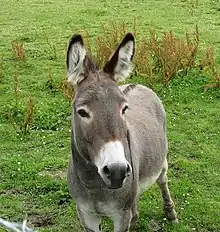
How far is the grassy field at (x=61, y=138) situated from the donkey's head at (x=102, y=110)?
5.36 feet

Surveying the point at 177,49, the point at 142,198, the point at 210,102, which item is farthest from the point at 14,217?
the point at 177,49

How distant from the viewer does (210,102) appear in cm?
762

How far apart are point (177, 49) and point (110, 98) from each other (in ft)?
16.9

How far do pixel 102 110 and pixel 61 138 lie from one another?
349 cm

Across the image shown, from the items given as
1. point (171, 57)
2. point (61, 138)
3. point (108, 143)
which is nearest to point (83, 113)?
point (108, 143)

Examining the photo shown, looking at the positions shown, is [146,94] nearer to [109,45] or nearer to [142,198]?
[142,198]

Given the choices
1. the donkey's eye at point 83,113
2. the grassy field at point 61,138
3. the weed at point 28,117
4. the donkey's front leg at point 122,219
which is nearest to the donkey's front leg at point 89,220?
the donkey's front leg at point 122,219

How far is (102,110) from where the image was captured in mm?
3100

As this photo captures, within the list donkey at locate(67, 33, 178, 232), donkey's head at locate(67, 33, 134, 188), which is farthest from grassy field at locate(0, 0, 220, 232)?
donkey's head at locate(67, 33, 134, 188)

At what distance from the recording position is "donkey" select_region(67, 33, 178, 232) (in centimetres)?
299

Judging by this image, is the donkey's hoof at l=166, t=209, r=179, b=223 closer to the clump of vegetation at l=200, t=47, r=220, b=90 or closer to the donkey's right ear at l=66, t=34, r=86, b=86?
the donkey's right ear at l=66, t=34, r=86, b=86

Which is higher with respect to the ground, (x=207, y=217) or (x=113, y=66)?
(x=113, y=66)

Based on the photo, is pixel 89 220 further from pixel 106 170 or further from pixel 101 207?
pixel 106 170

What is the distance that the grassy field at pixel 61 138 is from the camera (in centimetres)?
498
